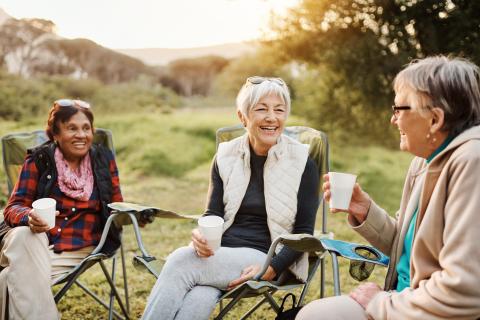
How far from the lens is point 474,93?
1724 millimetres

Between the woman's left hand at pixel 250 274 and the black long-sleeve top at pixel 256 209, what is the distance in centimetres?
15

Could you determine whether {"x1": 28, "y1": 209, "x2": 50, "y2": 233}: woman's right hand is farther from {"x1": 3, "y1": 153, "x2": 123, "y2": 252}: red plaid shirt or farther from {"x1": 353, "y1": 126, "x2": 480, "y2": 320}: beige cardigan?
{"x1": 353, "y1": 126, "x2": 480, "y2": 320}: beige cardigan

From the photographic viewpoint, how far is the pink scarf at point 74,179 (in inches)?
116

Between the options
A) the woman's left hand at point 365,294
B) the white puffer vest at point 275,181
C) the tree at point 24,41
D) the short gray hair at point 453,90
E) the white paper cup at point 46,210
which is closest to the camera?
the short gray hair at point 453,90

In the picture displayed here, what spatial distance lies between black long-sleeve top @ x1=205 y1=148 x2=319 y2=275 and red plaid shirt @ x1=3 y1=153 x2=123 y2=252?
2.23 feet

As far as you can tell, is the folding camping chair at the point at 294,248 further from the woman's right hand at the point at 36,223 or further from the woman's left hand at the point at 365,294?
the woman's right hand at the point at 36,223

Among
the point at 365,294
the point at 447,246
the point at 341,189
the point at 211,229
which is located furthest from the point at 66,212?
the point at 447,246

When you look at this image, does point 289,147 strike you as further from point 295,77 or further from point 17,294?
point 295,77

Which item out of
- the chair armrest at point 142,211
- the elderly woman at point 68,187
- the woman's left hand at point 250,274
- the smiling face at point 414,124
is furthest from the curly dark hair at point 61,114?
the smiling face at point 414,124

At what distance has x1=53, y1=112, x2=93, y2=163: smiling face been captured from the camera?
2959mm

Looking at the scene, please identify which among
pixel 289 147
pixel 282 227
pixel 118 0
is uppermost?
pixel 118 0

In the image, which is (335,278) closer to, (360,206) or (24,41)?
(360,206)

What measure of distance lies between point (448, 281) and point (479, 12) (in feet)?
16.4

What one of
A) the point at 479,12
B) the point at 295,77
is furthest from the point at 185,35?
the point at 479,12
